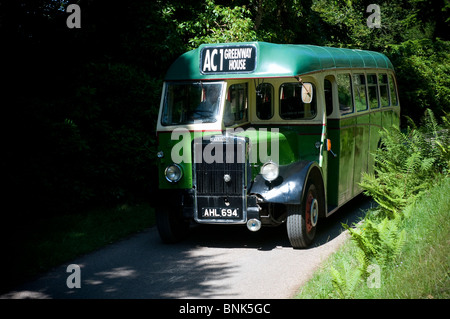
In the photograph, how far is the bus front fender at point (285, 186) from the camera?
756 centimetres

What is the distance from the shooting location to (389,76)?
42.5 ft

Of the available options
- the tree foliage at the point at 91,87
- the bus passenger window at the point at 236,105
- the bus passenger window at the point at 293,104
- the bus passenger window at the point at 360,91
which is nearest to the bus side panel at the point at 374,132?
the bus passenger window at the point at 360,91

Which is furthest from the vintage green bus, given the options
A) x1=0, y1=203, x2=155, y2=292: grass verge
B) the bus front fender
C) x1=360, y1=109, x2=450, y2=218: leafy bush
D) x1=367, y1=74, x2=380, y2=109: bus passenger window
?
x1=367, y1=74, x2=380, y2=109: bus passenger window

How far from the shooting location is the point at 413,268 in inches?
219

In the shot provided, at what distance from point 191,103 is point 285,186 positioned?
6.10 feet

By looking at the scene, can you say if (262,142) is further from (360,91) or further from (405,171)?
(360,91)

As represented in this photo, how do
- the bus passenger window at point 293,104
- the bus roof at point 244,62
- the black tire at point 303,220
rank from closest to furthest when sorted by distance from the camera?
the black tire at point 303,220 → the bus roof at point 244,62 → the bus passenger window at point 293,104

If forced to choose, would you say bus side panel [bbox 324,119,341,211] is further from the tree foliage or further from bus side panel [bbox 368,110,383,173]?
the tree foliage

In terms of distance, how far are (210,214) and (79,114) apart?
12.7ft

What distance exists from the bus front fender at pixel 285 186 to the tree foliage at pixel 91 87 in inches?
64.3

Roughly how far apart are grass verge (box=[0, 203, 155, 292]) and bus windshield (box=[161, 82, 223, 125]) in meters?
2.05

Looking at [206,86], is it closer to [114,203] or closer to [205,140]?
[205,140]

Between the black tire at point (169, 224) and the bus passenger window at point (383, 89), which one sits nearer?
the black tire at point (169, 224)

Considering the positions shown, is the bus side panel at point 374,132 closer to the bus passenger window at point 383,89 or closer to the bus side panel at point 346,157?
the bus passenger window at point 383,89
